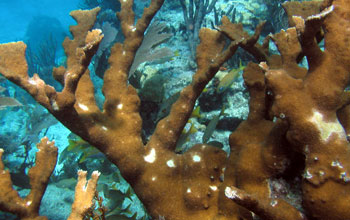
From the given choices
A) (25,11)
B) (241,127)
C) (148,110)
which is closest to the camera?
(241,127)

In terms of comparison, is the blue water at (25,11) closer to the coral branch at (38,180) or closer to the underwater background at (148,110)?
the underwater background at (148,110)

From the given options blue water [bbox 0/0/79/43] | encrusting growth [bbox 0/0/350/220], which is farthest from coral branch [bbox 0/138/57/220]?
blue water [bbox 0/0/79/43]

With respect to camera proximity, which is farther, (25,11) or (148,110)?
(25,11)

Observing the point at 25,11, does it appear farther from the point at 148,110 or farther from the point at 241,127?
the point at 241,127

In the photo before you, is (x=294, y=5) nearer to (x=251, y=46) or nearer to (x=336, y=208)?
(x=251, y=46)

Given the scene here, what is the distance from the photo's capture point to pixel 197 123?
4.03m

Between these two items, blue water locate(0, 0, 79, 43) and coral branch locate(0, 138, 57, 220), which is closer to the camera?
coral branch locate(0, 138, 57, 220)

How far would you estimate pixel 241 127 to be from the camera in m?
1.76

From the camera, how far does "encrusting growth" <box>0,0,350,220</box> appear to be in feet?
3.77

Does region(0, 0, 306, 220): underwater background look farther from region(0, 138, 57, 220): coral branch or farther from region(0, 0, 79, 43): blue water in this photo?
region(0, 0, 79, 43): blue water

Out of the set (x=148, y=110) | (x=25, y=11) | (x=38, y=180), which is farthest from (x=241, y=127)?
(x=25, y=11)

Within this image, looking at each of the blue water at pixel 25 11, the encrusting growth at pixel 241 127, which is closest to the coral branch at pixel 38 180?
the encrusting growth at pixel 241 127

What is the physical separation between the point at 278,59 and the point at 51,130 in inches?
306

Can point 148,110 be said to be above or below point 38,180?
below
